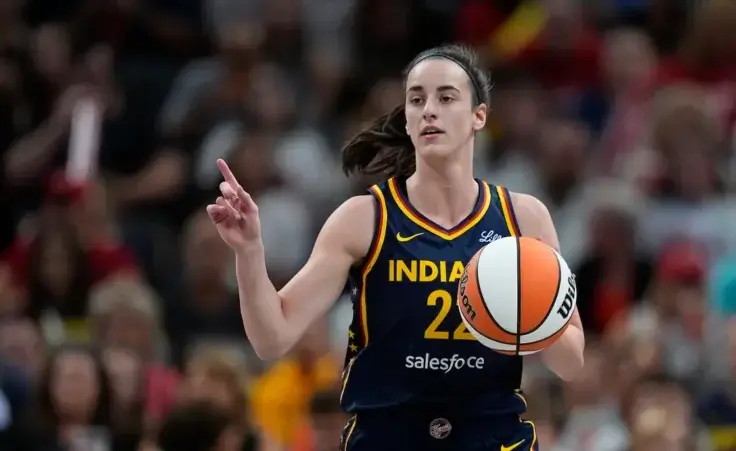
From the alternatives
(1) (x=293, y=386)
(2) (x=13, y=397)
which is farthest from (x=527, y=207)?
(2) (x=13, y=397)

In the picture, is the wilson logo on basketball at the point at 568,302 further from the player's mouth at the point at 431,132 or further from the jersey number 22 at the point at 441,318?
the player's mouth at the point at 431,132

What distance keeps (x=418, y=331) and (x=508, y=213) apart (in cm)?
64

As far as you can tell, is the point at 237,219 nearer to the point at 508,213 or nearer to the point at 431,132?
the point at 431,132

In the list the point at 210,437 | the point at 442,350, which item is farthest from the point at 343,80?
the point at 442,350

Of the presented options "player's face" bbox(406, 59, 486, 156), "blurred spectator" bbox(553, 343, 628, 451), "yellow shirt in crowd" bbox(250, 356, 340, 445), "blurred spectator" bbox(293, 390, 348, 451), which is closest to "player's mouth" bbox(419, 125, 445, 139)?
"player's face" bbox(406, 59, 486, 156)

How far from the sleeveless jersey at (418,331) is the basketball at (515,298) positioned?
0.19 metres

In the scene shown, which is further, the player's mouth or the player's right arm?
the player's mouth

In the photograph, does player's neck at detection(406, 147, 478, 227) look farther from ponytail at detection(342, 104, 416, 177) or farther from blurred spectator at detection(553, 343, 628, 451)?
blurred spectator at detection(553, 343, 628, 451)

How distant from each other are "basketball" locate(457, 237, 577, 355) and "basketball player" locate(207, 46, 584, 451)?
0.23 meters

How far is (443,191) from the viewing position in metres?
5.52

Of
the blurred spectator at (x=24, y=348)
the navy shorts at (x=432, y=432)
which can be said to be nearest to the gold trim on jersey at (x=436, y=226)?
the navy shorts at (x=432, y=432)

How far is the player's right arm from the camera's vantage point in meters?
5.06

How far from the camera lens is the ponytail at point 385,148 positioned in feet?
19.4

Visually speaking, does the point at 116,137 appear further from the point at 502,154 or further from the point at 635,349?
the point at 635,349
